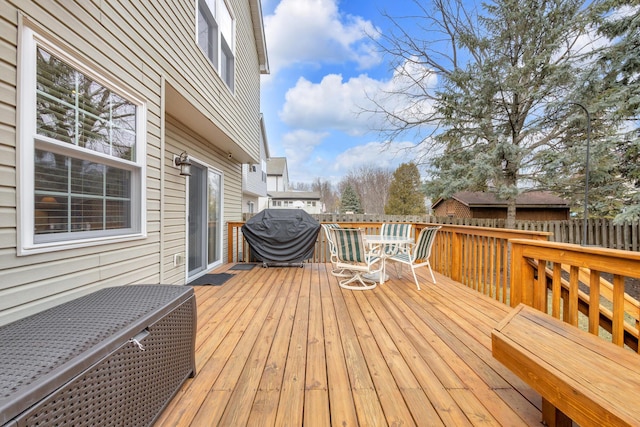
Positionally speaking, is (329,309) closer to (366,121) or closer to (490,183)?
(366,121)

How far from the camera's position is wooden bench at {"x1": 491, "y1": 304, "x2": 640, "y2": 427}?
961 millimetres

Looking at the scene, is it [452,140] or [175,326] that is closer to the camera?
[175,326]

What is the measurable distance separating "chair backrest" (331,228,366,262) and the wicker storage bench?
97.9 inches

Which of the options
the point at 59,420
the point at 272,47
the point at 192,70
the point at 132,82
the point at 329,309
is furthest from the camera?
the point at 272,47

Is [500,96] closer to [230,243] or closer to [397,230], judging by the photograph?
[397,230]

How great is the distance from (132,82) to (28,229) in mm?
1499

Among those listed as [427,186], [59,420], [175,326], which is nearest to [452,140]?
[427,186]

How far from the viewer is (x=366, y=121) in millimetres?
8758

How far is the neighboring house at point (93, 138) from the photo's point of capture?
1.45 metres

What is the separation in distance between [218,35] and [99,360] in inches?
193

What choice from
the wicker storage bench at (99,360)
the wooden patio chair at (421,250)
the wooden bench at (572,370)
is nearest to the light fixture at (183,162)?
the wicker storage bench at (99,360)

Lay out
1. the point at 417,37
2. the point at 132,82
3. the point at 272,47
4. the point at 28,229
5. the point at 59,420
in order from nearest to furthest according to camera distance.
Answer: the point at 59,420 < the point at 28,229 < the point at 132,82 < the point at 417,37 < the point at 272,47

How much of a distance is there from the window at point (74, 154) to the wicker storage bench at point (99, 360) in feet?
1.86

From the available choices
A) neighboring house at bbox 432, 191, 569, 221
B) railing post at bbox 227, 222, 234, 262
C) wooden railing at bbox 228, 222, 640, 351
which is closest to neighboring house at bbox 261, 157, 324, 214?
neighboring house at bbox 432, 191, 569, 221
